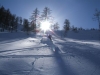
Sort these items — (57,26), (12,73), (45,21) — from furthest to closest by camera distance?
(57,26), (45,21), (12,73)

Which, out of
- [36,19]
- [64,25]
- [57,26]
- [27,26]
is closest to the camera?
[36,19]

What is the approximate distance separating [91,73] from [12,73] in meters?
2.48

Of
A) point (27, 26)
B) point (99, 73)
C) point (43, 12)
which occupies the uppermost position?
point (43, 12)

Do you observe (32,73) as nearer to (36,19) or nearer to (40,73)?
(40,73)

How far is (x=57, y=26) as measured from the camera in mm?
73812

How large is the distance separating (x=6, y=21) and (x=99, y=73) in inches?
1777

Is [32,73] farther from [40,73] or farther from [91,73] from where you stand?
[91,73]

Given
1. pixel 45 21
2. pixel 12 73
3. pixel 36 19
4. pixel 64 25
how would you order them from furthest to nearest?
pixel 64 25 → pixel 36 19 → pixel 45 21 → pixel 12 73

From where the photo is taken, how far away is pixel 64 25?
161ft

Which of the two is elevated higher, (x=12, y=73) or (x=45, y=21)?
(x=45, y=21)

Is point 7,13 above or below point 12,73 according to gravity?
above

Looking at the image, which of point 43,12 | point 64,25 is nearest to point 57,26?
point 64,25

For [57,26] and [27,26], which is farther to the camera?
[57,26]

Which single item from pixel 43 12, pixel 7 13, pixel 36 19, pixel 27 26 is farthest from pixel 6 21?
pixel 43 12
